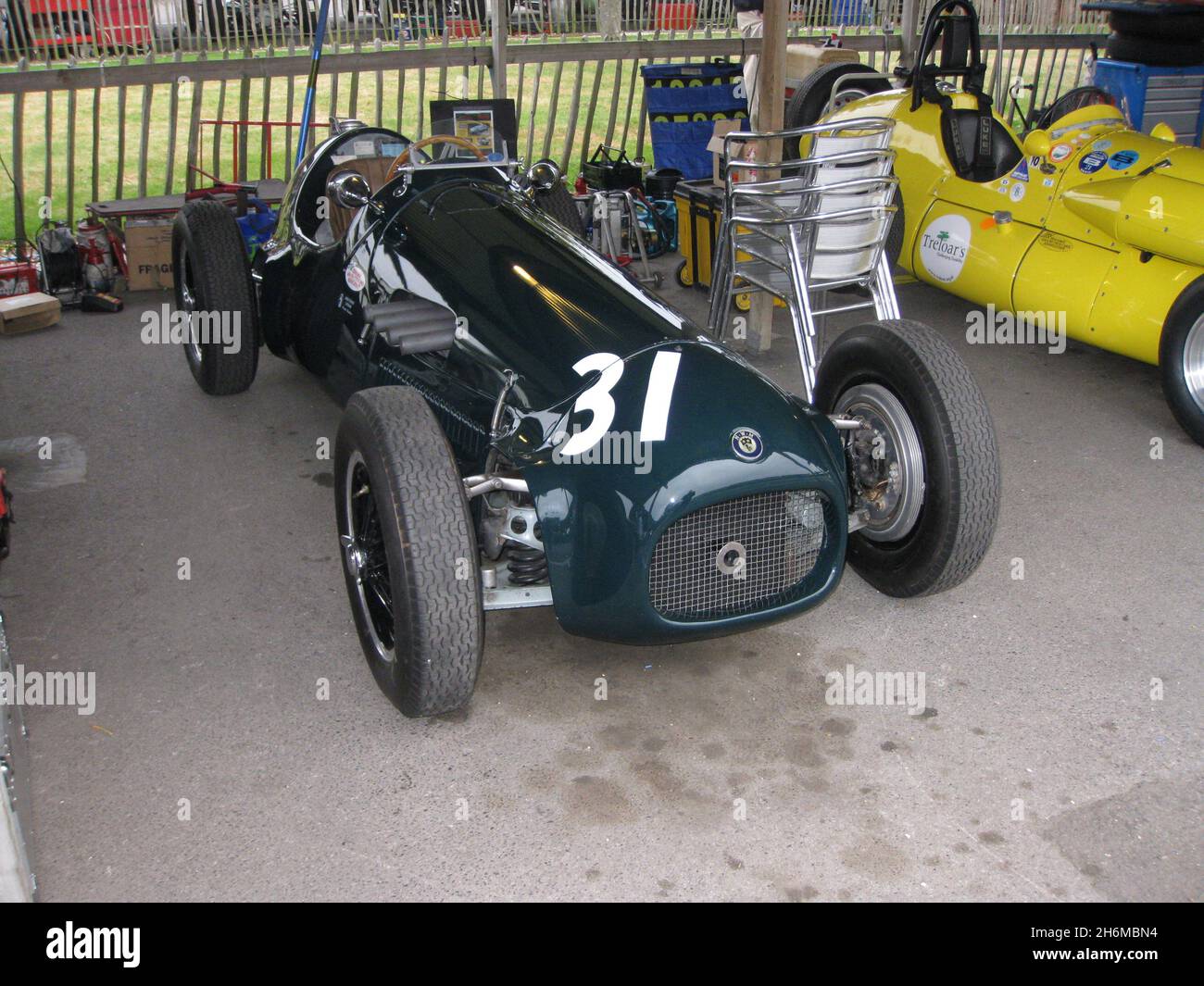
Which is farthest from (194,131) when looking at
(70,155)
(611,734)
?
(611,734)

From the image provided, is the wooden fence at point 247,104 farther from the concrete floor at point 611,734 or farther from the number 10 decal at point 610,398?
the number 10 decal at point 610,398

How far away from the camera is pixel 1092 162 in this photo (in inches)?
217

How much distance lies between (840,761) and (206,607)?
2.15 meters

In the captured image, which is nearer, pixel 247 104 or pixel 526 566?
pixel 526 566

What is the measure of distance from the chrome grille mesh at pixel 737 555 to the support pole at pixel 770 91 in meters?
3.05

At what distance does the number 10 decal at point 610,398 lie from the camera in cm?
302

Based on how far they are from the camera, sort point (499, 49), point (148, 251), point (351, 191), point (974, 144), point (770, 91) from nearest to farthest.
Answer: point (351, 191), point (770, 91), point (974, 144), point (148, 251), point (499, 49)

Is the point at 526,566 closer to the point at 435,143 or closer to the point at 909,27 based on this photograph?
the point at 435,143

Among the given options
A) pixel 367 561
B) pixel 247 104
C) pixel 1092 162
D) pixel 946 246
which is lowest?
pixel 367 561

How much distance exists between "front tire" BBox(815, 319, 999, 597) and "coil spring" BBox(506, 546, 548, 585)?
44.4 inches

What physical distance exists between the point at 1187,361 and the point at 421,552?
3663 millimetres

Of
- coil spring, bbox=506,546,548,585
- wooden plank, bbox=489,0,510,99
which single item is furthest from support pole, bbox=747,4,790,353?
wooden plank, bbox=489,0,510,99

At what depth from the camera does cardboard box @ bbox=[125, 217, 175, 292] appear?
7.23m
